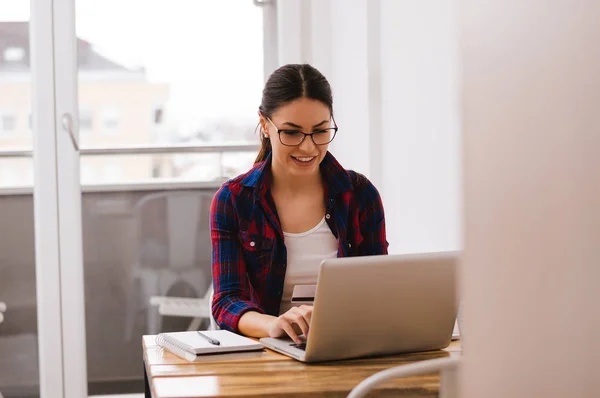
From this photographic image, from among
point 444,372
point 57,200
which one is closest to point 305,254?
point 444,372

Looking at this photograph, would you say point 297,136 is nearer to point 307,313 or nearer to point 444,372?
point 307,313

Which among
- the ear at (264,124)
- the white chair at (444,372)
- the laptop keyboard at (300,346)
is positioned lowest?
the laptop keyboard at (300,346)

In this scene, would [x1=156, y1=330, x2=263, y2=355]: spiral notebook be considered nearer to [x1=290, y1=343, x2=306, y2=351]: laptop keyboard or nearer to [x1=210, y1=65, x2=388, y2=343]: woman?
[x1=290, y1=343, x2=306, y2=351]: laptop keyboard

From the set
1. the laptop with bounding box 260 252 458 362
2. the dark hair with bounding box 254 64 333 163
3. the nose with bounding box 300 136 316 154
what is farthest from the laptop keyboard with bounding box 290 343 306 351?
the dark hair with bounding box 254 64 333 163

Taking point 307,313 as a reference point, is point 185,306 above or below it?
below

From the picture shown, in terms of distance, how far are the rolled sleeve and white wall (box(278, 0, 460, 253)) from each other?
560mm

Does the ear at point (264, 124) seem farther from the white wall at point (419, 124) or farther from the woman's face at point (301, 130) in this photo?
the white wall at point (419, 124)

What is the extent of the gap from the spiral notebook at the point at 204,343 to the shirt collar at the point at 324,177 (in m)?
0.57

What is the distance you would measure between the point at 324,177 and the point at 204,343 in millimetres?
827

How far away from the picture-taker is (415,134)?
256cm

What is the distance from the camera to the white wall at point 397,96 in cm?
234

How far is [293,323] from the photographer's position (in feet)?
5.05

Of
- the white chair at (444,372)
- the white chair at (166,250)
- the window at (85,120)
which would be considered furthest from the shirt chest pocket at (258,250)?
the window at (85,120)

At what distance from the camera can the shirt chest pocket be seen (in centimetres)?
205
